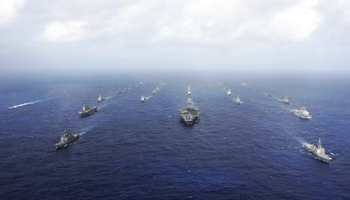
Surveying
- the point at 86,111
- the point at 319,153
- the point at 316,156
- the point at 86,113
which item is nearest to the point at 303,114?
the point at 316,156

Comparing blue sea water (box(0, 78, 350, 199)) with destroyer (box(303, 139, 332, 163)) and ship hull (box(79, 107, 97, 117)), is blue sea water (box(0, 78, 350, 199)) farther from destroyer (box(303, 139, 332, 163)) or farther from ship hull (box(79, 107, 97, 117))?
ship hull (box(79, 107, 97, 117))

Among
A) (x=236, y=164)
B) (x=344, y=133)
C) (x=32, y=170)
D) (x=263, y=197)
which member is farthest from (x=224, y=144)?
(x=32, y=170)

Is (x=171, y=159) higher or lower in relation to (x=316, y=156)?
lower

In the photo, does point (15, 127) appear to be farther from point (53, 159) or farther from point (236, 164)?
point (236, 164)

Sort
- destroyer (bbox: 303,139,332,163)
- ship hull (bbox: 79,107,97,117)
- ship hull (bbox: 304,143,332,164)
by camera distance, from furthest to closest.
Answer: ship hull (bbox: 79,107,97,117), destroyer (bbox: 303,139,332,163), ship hull (bbox: 304,143,332,164)

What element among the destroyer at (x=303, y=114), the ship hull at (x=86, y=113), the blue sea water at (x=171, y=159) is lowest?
the blue sea water at (x=171, y=159)

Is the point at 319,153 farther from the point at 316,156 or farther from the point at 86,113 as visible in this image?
the point at 86,113

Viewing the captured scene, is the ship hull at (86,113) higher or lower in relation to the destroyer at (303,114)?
lower

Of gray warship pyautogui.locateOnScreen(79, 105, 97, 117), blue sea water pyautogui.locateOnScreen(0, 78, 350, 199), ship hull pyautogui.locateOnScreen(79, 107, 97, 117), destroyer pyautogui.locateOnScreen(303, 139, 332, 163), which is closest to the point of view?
blue sea water pyautogui.locateOnScreen(0, 78, 350, 199)

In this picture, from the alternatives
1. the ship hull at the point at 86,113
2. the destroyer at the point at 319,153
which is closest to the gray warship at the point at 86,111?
the ship hull at the point at 86,113

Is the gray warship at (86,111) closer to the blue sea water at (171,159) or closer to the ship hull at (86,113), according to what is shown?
the ship hull at (86,113)

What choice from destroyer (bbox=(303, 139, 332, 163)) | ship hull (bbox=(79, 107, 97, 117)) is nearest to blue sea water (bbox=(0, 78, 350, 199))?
destroyer (bbox=(303, 139, 332, 163))
